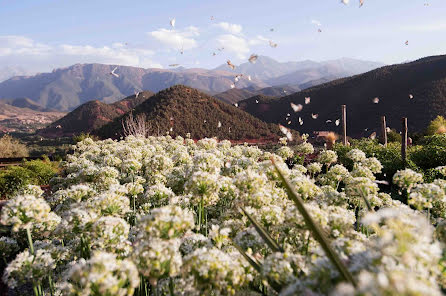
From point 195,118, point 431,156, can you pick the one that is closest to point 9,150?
point 195,118

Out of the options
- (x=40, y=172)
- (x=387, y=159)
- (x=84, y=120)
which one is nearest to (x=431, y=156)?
(x=387, y=159)

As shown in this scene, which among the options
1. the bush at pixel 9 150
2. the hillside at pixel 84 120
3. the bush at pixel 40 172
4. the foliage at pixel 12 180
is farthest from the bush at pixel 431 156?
the hillside at pixel 84 120

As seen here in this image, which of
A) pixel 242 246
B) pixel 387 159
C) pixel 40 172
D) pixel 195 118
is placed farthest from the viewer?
→ pixel 195 118

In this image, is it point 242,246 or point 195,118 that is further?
point 195,118

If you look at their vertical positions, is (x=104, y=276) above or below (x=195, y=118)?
above

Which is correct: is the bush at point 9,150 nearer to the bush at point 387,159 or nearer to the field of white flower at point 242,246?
the field of white flower at point 242,246

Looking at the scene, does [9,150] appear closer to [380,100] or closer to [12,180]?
[12,180]

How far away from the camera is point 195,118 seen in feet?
183

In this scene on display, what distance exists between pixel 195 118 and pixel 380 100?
144ft

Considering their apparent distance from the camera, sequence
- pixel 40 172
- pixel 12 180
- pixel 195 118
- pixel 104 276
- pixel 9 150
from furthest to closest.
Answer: pixel 195 118 → pixel 9 150 → pixel 40 172 → pixel 12 180 → pixel 104 276

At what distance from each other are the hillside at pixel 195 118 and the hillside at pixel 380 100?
17.9 metres

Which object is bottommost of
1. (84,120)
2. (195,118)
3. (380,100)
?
(84,120)

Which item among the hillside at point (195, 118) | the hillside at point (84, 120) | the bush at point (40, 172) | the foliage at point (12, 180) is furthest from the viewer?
the hillside at point (84, 120)

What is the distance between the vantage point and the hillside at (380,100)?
56.0 m
